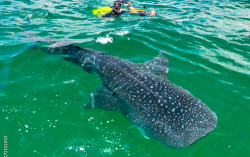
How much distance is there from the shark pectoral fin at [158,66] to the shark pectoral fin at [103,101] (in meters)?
1.97

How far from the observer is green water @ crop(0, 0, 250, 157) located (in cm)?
505

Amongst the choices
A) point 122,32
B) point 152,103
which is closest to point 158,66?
point 152,103

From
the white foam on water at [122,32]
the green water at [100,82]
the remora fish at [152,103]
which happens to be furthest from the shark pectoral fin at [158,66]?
the white foam on water at [122,32]

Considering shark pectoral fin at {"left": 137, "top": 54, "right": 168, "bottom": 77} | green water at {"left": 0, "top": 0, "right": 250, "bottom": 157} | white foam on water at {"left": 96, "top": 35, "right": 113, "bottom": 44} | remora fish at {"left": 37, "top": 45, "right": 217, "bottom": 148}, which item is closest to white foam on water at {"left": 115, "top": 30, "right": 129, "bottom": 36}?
green water at {"left": 0, "top": 0, "right": 250, "bottom": 157}

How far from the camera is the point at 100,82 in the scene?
24.1 ft

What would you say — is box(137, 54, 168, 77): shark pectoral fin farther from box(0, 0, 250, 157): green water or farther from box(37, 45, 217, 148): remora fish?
box(0, 0, 250, 157): green water

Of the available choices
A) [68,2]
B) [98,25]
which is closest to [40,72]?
[98,25]

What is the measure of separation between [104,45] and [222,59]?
6.11 metres

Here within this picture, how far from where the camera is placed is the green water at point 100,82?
5.05 meters

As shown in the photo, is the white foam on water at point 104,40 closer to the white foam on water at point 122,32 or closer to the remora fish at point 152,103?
the white foam on water at point 122,32

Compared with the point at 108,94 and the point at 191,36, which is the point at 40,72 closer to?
the point at 108,94

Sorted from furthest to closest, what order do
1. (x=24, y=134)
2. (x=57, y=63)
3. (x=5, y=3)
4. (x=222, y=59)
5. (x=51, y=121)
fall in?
(x=5, y=3)
(x=222, y=59)
(x=57, y=63)
(x=51, y=121)
(x=24, y=134)

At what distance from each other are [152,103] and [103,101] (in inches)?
71.3

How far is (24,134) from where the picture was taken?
5160 millimetres
